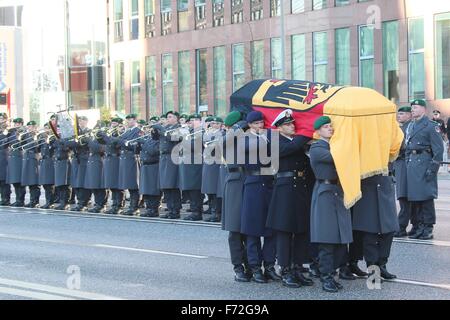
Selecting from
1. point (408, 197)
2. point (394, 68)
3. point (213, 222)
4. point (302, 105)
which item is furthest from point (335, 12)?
point (302, 105)

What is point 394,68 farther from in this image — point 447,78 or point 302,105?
point 302,105

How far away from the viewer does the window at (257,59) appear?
138 feet

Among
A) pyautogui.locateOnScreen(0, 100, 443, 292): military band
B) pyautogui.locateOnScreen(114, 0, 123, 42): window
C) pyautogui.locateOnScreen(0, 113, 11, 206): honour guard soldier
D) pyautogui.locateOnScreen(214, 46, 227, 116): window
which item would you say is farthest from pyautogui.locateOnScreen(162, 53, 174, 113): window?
pyautogui.locateOnScreen(0, 113, 11, 206): honour guard soldier

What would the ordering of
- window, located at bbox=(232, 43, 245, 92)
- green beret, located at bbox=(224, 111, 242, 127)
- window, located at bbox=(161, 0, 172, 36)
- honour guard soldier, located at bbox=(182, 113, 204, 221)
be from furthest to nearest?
window, located at bbox=(161, 0, 172, 36) < window, located at bbox=(232, 43, 245, 92) < honour guard soldier, located at bbox=(182, 113, 204, 221) < green beret, located at bbox=(224, 111, 242, 127)

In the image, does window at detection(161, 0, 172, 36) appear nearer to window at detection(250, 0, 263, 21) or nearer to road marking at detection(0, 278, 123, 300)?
window at detection(250, 0, 263, 21)

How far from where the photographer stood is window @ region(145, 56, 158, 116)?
162ft

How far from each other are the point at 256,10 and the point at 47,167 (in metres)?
23.1

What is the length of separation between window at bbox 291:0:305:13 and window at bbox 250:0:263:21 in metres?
2.03

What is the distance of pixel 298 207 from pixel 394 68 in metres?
26.9

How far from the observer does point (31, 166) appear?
21.6 meters

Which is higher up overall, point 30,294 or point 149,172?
point 149,172

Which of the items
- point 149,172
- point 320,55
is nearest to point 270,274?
point 149,172

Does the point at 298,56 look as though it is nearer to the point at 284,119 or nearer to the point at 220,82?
the point at 220,82

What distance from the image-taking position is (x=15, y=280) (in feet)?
35.1
